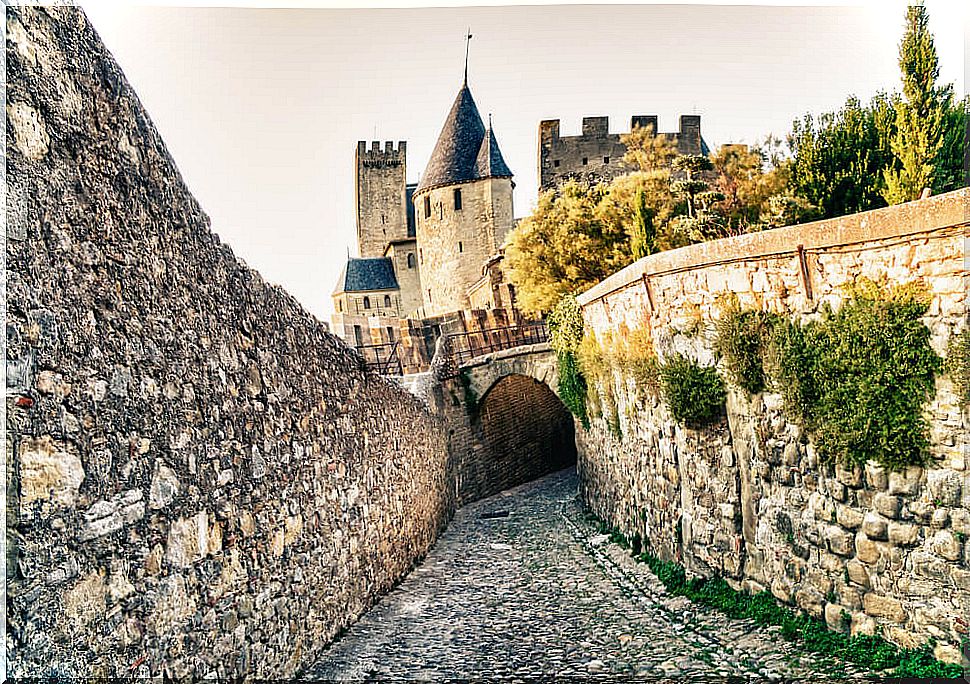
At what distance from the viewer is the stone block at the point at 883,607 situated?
3691 mm

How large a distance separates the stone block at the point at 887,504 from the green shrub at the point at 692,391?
1.41m

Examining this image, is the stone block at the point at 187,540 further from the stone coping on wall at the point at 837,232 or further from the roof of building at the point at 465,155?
the roof of building at the point at 465,155

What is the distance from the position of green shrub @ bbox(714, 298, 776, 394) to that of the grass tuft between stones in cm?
131

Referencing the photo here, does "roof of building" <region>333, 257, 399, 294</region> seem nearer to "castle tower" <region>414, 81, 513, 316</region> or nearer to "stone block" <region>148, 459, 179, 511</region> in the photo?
"castle tower" <region>414, 81, 513, 316</region>

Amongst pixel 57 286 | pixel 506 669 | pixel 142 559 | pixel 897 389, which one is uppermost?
pixel 57 286

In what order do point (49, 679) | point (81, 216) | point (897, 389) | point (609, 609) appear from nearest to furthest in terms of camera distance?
1. point (49, 679)
2. point (81, 216)
3. point (897, 389)
4. point (609, 609)

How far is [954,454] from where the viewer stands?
3.49 metres

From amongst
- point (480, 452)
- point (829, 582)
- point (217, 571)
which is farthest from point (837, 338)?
point (480, 452)

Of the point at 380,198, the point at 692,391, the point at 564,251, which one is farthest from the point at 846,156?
the point at 380,198

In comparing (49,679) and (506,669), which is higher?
(49,679)

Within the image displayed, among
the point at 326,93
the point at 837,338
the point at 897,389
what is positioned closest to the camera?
the point at 897,389

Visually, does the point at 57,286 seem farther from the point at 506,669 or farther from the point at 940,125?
the point at 940,125

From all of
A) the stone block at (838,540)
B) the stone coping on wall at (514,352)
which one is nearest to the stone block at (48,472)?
the stone block at (838,540)

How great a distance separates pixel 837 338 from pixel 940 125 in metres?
4.83
